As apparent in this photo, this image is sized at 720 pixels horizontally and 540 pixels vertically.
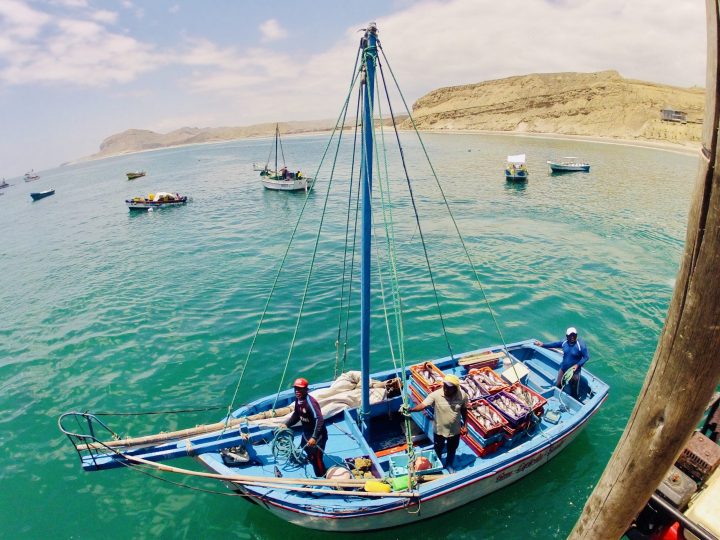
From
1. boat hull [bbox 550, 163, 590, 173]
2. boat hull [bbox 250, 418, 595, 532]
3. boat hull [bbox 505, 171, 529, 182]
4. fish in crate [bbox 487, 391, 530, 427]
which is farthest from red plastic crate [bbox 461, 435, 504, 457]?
boat hull [bbox 550, 163, 590, 173]

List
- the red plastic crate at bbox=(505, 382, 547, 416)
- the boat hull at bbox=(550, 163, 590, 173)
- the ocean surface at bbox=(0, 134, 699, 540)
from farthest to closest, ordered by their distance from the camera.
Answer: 1. the boat hull at bbox=(550, 163, 590, 173)
2. the ocean surface at bbox=(0, 134, 699, 540)
3. the red plastic crate at bbox=(505, 382, 547, 416)

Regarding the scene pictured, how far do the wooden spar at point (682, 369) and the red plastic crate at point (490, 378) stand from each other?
7.51m

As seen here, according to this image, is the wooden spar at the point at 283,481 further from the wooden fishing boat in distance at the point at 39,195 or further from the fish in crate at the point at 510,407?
the wooden fishing boat in distance at the point at 39,195

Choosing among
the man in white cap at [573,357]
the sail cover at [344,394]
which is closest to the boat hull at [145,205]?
the sail cover at [344,394]

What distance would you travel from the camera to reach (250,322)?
67.4 feet

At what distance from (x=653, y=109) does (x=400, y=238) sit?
112 metres

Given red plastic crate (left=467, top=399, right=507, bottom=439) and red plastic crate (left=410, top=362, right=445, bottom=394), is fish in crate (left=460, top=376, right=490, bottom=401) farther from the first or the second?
red plastic crate (left=410, top=362, right=445, bottom=394)

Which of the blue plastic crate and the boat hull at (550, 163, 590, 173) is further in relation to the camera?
the boat hull at (550, 163, 590, 173)

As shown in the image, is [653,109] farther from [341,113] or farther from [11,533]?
[11,533]

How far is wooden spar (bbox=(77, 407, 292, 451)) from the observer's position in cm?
942

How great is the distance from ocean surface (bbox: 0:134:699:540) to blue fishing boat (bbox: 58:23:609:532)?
1286 millimetres

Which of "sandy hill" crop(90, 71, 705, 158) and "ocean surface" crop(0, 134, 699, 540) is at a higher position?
"sandy hill" crop(90, 71, 705, 158)

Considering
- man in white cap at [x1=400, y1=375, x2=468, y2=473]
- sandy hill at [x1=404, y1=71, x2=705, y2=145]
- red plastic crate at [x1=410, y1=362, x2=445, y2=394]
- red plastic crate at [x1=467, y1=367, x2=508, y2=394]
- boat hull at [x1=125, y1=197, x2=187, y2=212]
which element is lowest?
red plastic crate at [x1=467, y1=367, x2=508, y2=394]

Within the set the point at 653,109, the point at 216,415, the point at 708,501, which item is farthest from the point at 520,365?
the point at 653,109
